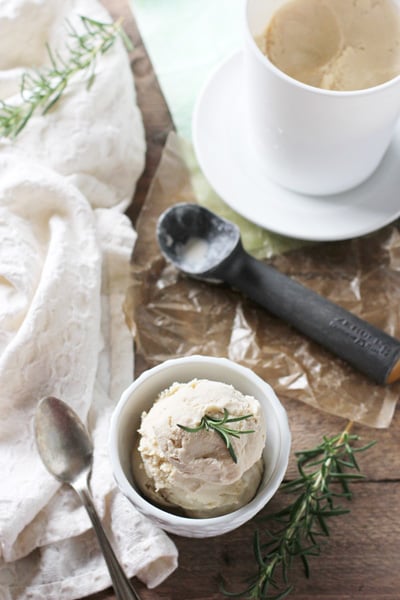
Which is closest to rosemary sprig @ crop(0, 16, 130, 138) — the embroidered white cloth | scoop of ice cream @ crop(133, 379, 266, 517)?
the embroidered white cloth

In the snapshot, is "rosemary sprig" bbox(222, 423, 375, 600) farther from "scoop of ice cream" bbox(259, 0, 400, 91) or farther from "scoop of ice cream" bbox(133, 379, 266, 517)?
"scoop of ice cream" bbox(259, 0, 400, 91)

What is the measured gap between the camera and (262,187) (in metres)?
1.09

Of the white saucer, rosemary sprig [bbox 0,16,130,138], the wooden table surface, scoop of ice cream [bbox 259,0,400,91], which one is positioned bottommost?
the wooden table surface

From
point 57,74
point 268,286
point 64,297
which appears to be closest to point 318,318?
point 268,286

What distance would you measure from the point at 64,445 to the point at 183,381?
161 millimetres

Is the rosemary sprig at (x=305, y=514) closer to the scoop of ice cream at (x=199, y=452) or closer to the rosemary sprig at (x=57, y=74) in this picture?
the scoop of ice cream at (x=199, y=452)

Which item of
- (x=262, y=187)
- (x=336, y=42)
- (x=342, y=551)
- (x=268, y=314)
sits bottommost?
(x=342, y=551)

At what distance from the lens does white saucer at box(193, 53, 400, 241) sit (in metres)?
1.05

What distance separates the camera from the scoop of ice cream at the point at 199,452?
0.77 m

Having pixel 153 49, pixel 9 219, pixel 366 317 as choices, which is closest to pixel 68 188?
pixel 9 219

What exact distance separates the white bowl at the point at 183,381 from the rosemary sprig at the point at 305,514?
0.29 ft

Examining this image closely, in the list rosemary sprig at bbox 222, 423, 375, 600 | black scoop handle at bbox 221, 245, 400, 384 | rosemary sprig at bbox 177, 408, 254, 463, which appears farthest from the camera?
black scoop handle at bbox 221, 245, 400, 384

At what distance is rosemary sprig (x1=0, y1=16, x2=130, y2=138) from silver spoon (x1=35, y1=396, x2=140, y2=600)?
394mm

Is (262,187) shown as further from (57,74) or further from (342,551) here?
(342,551)
